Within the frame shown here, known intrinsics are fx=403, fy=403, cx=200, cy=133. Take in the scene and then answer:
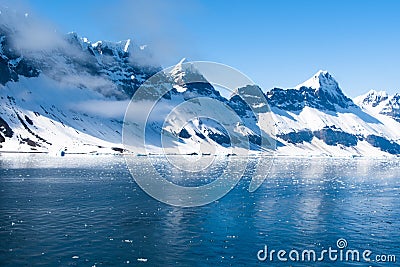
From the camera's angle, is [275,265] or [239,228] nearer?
[275,265]

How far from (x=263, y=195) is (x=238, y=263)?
4484 cm

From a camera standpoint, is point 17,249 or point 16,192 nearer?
point 17,249

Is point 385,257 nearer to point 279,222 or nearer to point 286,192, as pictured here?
point 279,222

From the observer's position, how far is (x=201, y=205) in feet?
222

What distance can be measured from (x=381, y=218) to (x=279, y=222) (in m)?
16.8

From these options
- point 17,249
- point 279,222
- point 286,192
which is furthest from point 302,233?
point 286,192

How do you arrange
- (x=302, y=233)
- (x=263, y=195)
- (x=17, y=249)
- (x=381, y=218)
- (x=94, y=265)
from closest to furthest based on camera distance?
1. (x=94, y=265)
2. (x=17, y=249)
3. (x=302, y=233)
4. (x=381, y=218)
5. (x=263, y=195)

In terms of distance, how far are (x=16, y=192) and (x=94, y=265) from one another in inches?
Result: 1750

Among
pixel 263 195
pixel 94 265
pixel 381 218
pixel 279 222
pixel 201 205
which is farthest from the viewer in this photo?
pixel 263 195

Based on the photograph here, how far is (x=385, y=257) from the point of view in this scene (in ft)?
133

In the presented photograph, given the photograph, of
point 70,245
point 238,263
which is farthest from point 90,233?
point 238,263

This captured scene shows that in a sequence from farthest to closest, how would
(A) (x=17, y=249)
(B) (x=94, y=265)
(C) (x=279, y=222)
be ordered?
(C) (x=279, y=222) → (A) (x=17, y=249) → (B) (x=94, y=265)

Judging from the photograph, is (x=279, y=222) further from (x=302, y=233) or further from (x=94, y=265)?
(x=94, y=265)

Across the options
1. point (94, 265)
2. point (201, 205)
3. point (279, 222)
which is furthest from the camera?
point (201, 205)
